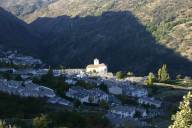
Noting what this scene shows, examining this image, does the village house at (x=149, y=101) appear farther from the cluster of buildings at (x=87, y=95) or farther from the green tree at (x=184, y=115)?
the green tree at (x=184, y=115)

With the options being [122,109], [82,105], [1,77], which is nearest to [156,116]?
[122,109]

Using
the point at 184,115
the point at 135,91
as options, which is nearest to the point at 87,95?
the point at 135,91

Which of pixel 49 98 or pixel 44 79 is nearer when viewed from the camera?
pixel 49 98

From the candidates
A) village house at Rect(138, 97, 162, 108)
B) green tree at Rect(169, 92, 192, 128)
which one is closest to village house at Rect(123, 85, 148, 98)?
village house at Rect(138, 97, 162, 108)

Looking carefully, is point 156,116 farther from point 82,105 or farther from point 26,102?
point 26,102

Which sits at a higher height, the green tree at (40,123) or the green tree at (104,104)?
the green tree at (40,123)

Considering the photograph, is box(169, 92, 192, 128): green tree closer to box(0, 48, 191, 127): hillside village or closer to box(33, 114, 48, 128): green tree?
box(33, 114, 48, 128): green tree

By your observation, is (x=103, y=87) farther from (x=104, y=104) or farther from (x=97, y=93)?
(x=104, y=104)

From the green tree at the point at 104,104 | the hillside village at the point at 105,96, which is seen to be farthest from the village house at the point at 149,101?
the green tree at the point at 104,104

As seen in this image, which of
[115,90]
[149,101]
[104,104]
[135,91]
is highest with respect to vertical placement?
[115,90]

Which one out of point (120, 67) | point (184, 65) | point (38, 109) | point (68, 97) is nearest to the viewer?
point (38, 109)

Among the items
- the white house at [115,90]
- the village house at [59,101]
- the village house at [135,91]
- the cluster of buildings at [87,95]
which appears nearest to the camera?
the village house at [59,101]
